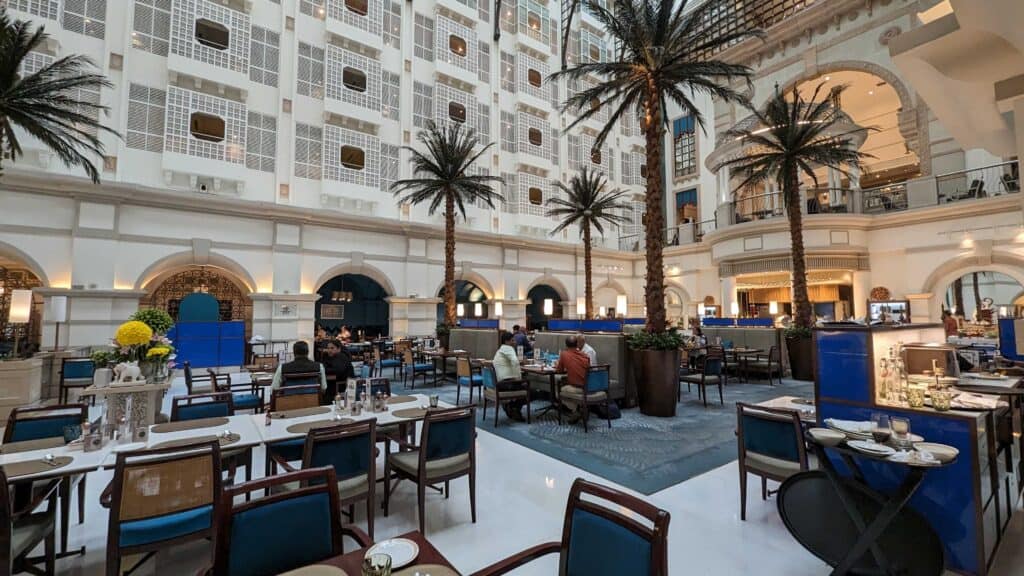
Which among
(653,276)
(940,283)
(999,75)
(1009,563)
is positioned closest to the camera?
(1009,563)

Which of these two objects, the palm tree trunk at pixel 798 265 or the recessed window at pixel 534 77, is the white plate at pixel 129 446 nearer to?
the palm tree trunk at pixel 798 265

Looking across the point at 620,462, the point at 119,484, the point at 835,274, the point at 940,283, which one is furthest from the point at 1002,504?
the point at 835,274

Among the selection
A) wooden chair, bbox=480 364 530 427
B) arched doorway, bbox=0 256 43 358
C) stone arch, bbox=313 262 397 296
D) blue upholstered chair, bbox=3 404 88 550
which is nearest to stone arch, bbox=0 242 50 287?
arched doorway, bbox=0 256 43 358

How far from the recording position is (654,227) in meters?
7.25

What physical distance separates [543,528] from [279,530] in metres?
2.10

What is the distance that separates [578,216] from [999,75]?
1225 cm

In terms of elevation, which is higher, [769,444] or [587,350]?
[587,350]

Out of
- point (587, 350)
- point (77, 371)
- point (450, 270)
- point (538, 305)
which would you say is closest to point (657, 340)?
point (587, 350)

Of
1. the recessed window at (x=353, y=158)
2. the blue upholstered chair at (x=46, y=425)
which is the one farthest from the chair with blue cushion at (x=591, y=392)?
the recessed window at (x=353, y=158)

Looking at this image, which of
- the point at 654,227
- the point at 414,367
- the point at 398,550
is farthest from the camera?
the point at 414,367

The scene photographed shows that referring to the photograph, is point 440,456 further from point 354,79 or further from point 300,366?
point 354,79

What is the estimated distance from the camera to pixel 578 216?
15609 mm

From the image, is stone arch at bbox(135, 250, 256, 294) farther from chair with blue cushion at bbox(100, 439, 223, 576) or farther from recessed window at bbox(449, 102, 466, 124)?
chair with blue cushion at bbox(100, 439, 223, 576)

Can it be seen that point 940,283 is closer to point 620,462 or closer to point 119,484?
point 620,462
